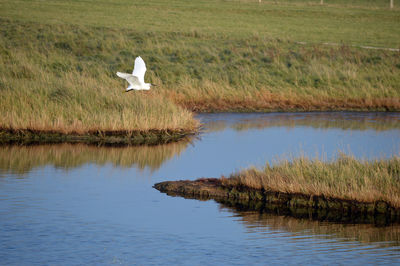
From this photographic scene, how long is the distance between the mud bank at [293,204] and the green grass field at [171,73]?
622cm

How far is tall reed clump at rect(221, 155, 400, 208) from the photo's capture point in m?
12.2

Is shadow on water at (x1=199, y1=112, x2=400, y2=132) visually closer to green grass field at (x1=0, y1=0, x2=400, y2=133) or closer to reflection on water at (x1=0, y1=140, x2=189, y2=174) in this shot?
green grass field at (x1=0, y1=0, x2=400, y2=133)

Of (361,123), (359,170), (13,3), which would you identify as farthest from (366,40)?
(359,170)

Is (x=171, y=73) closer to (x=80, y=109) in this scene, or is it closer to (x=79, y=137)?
(x=80, y=109)

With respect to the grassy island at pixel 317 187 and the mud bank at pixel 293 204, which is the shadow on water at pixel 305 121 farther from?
the grassy island at pixel 317 187

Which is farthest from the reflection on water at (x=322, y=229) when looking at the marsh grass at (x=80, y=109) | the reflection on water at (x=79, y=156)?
the marsh grass at (x=80, y=109)

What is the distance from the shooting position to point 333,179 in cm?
1250

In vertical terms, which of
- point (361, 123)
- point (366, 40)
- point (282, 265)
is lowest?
point (282, 265)

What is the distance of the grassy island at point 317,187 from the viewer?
1216cm

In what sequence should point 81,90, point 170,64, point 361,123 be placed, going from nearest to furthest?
point 81,90 → point 361,123 → point 170,64

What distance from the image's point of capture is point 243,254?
10305mm

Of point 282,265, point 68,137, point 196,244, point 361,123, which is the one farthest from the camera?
point 361,123

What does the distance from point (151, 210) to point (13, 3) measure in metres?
46.1

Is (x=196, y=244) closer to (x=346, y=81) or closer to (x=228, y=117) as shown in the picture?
(x=228, y=117)
